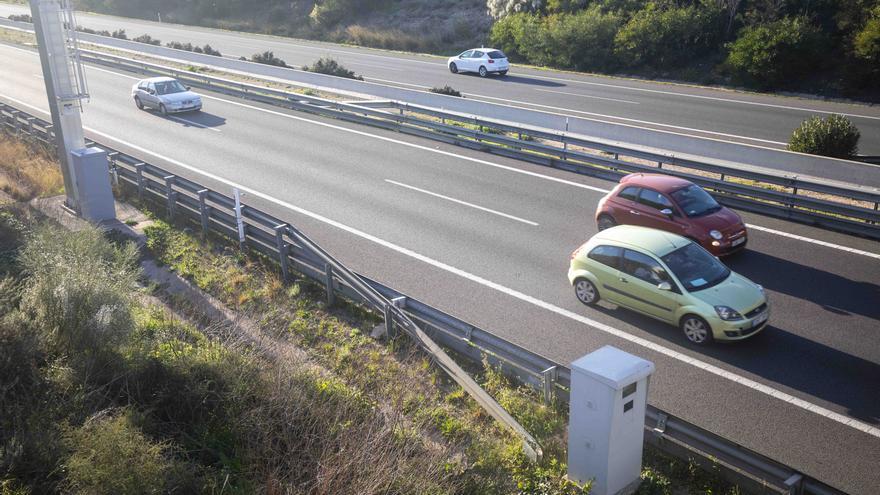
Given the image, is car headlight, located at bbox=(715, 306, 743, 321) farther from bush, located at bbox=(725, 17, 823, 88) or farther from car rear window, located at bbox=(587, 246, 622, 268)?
bush, located at bbox=(725, 17, 823, 88)

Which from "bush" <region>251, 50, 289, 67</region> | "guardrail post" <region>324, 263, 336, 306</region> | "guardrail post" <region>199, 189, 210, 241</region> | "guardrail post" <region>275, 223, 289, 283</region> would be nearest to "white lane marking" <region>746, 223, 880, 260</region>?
"guardrail post" <region>324, 263, 336, 306</region>

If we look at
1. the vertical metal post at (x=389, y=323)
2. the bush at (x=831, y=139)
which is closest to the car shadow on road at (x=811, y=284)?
the vertical metal post at (x=389, y=323)

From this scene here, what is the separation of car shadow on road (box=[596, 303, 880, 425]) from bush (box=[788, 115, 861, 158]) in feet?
35.6

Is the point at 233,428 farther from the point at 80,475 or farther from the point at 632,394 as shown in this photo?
the point at 632,394

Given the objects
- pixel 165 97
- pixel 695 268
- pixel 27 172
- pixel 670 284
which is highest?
pixel 165 97

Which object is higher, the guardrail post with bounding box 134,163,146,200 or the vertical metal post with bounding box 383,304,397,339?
the guardrail post with bounding box 134,163,146,200

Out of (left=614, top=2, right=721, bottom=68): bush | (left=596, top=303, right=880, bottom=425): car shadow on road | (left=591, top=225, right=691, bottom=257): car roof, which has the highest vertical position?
(left=614, top=2, right=721, bottom=68): bush

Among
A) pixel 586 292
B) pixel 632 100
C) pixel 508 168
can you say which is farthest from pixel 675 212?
pixel 632 100

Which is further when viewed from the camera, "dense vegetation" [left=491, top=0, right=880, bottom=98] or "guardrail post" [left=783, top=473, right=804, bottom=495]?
"dense vegetation" [left=491, top=0, right=880, bottom=98]

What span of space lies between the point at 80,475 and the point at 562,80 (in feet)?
111

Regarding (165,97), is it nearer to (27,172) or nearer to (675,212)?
(27,172)

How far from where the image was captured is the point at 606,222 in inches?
557

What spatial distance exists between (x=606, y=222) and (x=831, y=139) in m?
9.13

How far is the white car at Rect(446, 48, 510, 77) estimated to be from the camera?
37.0 metres
